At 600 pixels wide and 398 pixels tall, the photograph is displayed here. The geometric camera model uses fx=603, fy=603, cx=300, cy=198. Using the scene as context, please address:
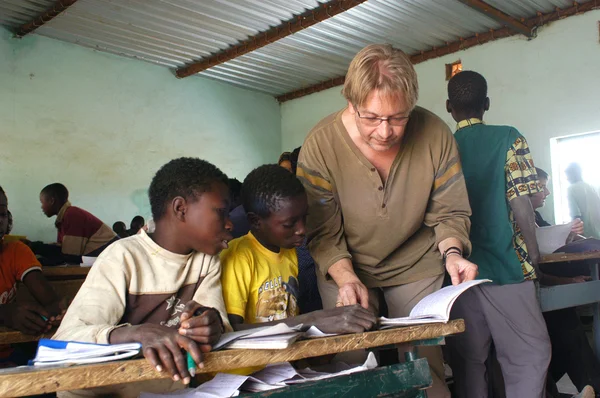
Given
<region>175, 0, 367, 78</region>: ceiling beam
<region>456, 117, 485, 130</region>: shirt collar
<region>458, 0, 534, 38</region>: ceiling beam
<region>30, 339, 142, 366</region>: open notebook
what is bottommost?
<region>30, 339, 142, 366</region>: open notebook

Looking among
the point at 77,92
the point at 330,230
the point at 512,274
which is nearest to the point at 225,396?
the point at 330,230

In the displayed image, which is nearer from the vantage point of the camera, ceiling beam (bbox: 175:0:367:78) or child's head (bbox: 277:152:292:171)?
child's head (bbox: 277:152:292:171)

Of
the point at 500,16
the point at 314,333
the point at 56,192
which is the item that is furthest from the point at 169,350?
the point at 500,16

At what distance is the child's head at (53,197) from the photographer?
6219 mm

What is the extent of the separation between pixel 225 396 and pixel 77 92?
7.41 m

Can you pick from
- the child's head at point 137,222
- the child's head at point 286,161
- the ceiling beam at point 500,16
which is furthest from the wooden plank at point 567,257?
the child's head at point 137,222

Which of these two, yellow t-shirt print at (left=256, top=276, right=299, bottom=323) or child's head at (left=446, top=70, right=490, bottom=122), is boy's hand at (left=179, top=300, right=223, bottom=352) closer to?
yellow t-shirt print at (left=256, top=276, right=299, bottom=323)

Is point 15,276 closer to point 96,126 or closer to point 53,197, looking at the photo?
point 53,197

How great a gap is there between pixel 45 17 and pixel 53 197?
85.1 inches

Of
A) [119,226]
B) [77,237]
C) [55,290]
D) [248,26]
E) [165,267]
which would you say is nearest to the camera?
[165,267]

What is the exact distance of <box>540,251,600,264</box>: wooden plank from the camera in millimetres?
3129

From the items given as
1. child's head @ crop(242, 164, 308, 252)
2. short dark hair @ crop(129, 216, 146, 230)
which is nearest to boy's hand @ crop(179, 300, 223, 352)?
child's head @ crop(242, 164, 308, 252)

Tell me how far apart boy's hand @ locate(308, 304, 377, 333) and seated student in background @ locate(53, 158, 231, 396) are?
0.22 meters

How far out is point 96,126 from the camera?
796 centimetres
